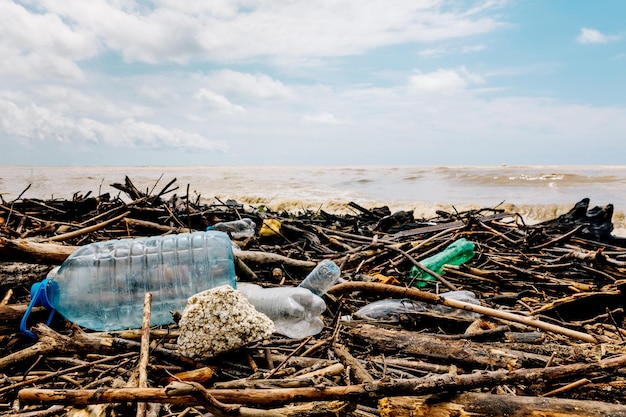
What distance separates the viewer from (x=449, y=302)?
7.56ft

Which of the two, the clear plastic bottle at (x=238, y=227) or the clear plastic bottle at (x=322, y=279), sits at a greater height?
the clear plastic bottle at (x=238, y=227)

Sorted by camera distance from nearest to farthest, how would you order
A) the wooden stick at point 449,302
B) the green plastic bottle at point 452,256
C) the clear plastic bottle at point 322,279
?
the wooden stick at point 449,302 → the clear plastic bottle at point 322,279 → the green plastic bottle at point 452,256

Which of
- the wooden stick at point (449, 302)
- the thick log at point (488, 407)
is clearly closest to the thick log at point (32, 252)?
the wooden stick at point (449, 302)

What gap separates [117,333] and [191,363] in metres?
0.54

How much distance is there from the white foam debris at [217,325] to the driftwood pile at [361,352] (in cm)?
6

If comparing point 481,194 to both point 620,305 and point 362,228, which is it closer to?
point 362,228

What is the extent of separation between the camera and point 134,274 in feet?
9.29

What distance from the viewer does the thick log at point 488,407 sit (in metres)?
1.30

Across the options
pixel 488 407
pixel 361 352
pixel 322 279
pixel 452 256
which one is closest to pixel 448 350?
pixel 361 352

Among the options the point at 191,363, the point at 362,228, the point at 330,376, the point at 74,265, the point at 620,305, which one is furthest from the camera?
the point at 362,228

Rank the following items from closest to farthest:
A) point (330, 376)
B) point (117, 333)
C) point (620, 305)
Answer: point (330, 376) → point (117, 333) → point (620, 305)

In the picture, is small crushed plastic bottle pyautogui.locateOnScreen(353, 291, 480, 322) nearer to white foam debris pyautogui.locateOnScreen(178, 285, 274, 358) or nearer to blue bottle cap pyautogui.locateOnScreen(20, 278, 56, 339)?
white foam debris pyautogui.locateOnScreen(178, 285, 274, 358)

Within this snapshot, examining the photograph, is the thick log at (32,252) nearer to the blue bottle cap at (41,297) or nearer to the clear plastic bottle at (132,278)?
the clear plastic bottle at (132,278)

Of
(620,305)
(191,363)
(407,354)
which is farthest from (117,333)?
(620,305)
